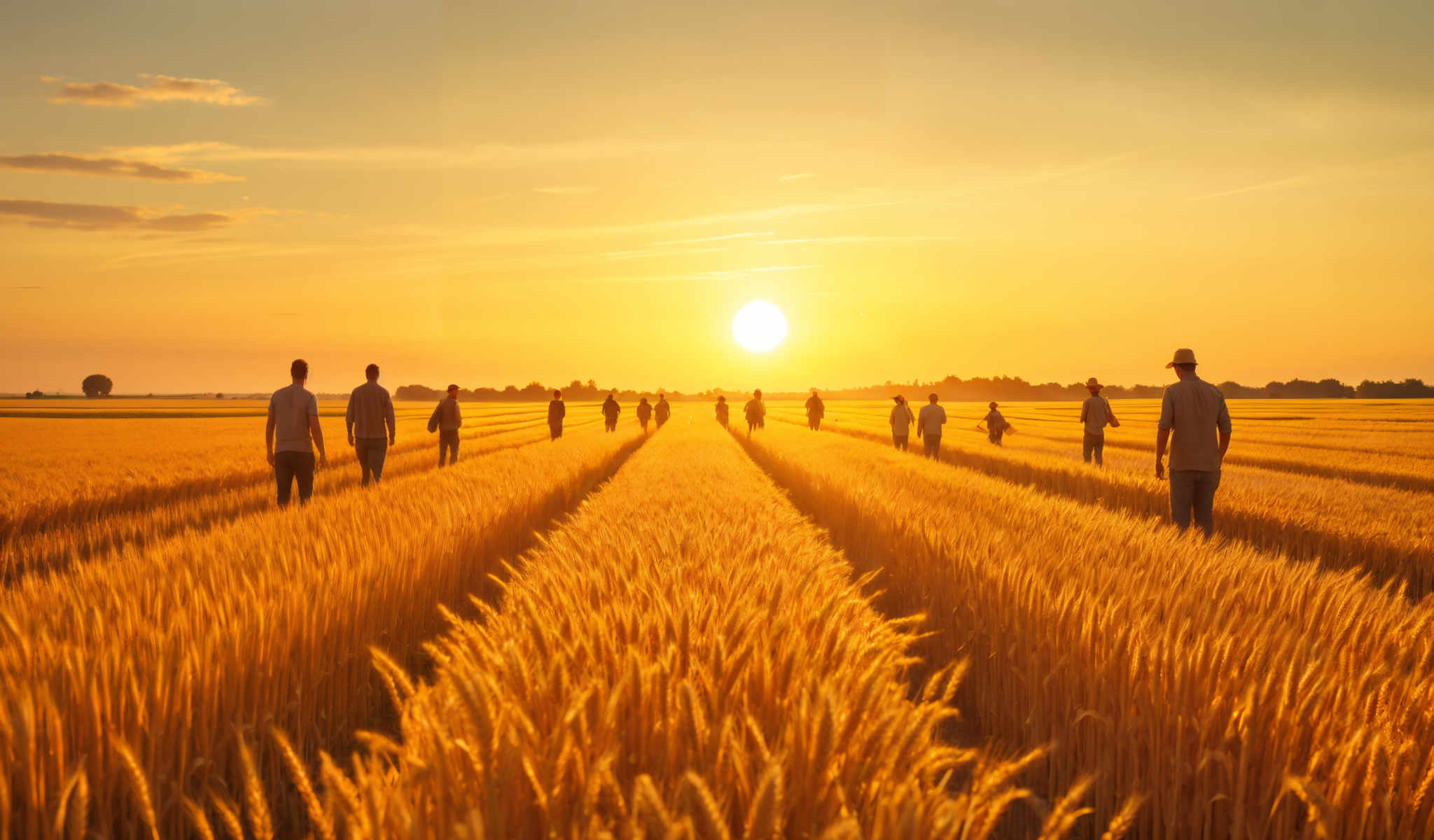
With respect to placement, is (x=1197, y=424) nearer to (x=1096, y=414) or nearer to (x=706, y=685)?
(x=706, y=685)

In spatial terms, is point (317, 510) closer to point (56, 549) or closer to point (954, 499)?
point (56, 549)

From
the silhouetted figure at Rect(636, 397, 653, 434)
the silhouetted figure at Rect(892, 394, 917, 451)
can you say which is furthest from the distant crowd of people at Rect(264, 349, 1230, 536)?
the silhouetted figure at Rect(636, 397, 653, 434)

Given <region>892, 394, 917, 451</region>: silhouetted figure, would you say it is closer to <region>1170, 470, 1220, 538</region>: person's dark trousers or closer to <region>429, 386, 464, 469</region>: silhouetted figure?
<region>429, 386, 464, 469</region>: silhouetted figure

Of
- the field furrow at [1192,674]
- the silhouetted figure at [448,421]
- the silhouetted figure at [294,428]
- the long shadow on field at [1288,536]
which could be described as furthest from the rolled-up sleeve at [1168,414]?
the silhouetted figure at [448,421]

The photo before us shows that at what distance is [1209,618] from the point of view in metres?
4.14

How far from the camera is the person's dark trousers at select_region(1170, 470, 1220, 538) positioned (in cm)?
872

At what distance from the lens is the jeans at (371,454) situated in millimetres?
12594

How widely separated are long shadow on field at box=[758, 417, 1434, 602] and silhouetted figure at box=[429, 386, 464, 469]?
13.3m

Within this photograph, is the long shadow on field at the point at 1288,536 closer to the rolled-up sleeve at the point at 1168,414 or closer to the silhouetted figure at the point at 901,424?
the rolled-up sleeve at the point at 1168,414

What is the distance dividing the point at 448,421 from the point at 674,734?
16738 millimetres

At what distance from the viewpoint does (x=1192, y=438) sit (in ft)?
28.2

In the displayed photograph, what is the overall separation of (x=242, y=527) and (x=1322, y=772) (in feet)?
25.1

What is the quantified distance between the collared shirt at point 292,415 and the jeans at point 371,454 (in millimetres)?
2142

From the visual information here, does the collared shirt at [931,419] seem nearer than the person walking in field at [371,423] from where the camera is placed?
No
